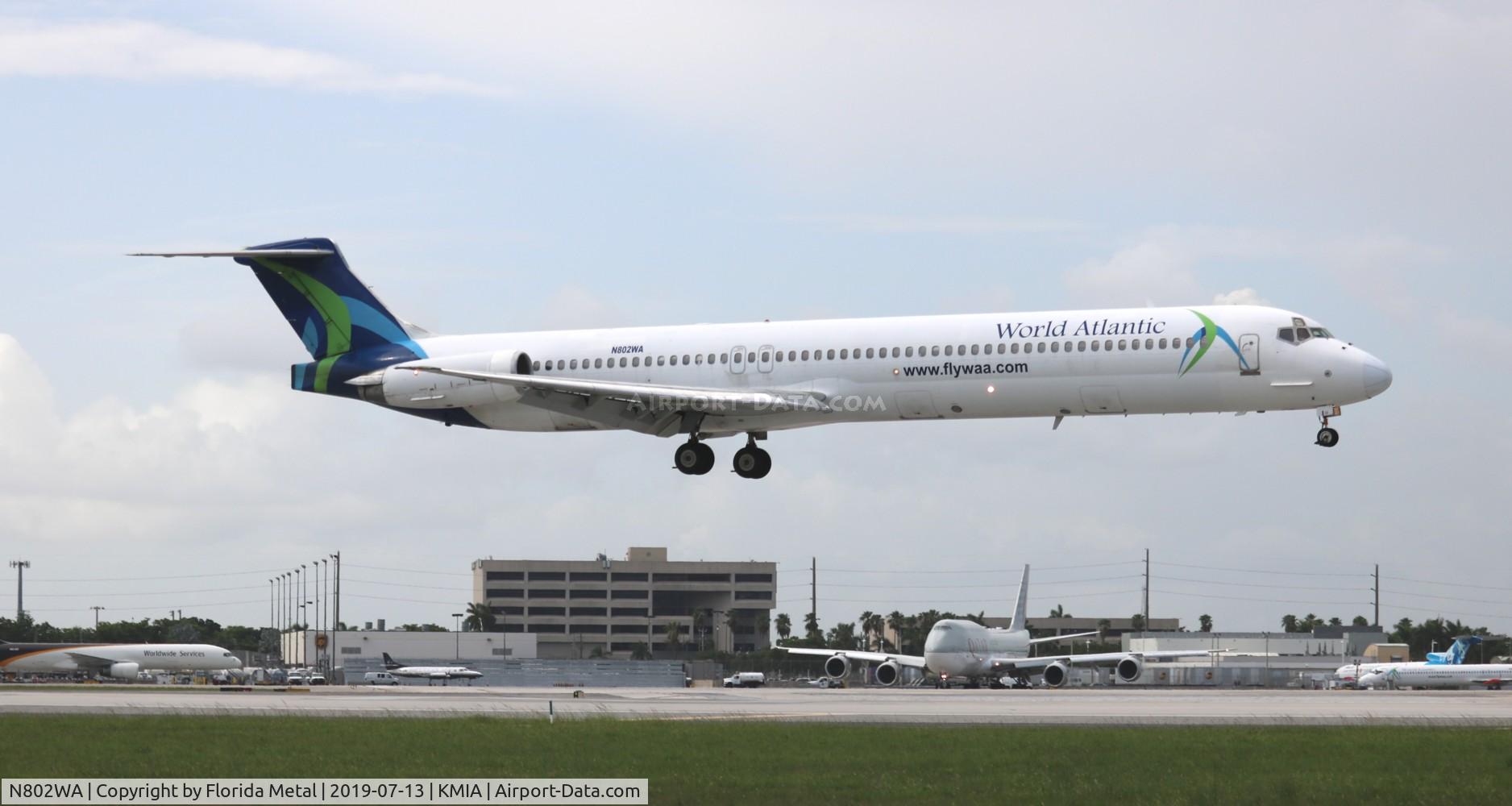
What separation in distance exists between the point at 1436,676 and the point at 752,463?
48.0 meters

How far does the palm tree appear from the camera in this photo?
17162 centimetres

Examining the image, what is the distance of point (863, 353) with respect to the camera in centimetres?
4322

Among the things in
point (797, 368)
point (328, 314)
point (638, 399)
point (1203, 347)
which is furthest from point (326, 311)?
point (1203, 347)

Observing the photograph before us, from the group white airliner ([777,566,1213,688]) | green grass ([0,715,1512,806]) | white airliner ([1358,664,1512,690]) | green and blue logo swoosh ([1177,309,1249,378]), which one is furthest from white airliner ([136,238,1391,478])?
white airliner ([1358,664,1512,690])

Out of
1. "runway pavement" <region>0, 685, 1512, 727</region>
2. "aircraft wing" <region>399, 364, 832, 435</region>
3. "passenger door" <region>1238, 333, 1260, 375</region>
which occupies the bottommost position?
"runway pavement" <region>0, 685, 1512, 727</region>

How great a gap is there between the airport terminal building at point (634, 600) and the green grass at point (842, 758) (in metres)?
139

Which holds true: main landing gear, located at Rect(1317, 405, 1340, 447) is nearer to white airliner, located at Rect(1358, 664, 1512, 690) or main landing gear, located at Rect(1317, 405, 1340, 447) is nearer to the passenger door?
the passenger door

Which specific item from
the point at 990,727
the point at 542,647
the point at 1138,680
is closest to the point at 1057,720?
the point at 990,727

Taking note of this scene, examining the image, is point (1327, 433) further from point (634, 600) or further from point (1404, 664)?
point (634, 600)

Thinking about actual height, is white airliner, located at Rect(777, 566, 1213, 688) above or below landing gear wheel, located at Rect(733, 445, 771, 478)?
below

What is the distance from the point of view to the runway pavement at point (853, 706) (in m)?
Answer: 34.4

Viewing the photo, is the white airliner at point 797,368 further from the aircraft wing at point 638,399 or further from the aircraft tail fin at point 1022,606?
the aircraft tail fin at point 1022,606

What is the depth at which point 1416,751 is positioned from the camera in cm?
2653

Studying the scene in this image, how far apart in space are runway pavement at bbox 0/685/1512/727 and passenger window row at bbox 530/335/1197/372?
26.7ft
